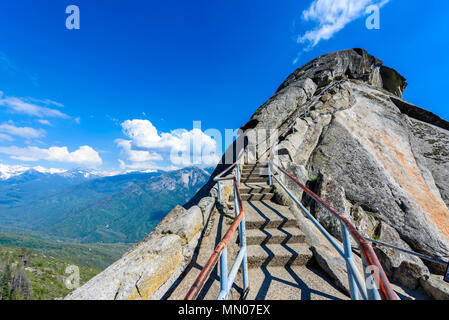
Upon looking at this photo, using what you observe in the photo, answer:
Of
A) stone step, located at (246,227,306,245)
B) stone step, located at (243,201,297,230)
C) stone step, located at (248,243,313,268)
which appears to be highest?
stone step, located at (243,201,297,230)

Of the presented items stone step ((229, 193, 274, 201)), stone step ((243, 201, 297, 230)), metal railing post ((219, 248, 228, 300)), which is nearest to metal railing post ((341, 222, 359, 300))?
metal railing post ((219, 248, 228, 300))

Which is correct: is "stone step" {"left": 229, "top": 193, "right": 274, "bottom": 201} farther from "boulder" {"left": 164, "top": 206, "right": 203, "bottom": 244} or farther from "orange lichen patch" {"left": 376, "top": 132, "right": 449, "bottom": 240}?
"orange lichen patch" {"left": 376, "top": 132, "right": 449, "bottom": 240}

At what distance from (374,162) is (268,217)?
8.39 metres

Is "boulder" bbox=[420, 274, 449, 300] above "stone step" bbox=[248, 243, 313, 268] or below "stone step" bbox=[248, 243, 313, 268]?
below

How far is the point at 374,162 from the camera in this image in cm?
971

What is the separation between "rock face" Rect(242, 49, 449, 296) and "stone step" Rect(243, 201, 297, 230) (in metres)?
2.89

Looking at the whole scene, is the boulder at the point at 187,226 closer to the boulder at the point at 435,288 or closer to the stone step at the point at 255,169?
the stone step at the point at 255,169

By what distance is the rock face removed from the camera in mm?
7515

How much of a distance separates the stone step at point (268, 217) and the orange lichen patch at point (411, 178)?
762 centimetres

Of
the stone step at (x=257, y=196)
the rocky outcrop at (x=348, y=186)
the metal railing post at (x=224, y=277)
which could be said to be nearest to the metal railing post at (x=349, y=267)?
the rocky outcrop at (x=348, y=186)

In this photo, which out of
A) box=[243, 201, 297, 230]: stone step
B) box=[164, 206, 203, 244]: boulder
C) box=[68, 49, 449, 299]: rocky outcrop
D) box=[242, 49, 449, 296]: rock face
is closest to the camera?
box=[68, 49, 449, 299]: rocky outcrop

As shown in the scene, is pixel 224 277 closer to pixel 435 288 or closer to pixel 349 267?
pixel 349 267

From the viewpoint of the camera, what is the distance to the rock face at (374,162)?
7.52 meters

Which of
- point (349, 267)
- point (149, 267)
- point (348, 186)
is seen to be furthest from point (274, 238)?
point (348, 186)
